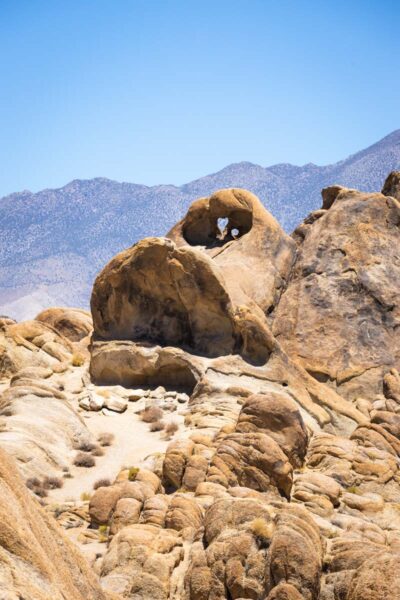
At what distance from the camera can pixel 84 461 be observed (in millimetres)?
20234

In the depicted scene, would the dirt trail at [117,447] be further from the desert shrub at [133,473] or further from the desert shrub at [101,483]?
the desert shrub at [133,473]

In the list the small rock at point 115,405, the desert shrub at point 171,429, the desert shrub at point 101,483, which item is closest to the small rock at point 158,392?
the small rock at point 115,405

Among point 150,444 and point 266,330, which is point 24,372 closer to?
point 150,444

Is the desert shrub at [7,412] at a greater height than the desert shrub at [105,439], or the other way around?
the desert shrub at [7,412]

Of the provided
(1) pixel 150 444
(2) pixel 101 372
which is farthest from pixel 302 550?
(2) pixel 101 372

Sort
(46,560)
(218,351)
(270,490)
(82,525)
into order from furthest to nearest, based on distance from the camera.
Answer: (218,351) → (270,490) → (82,525) → (46,560)

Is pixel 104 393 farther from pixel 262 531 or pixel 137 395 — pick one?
pixel 262 531

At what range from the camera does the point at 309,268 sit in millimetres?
33500

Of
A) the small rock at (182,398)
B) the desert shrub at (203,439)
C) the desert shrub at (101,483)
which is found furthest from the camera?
the small rock at (182,398)

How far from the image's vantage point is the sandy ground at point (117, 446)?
62.2 feet

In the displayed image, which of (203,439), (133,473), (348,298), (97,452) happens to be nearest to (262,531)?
(133,473)

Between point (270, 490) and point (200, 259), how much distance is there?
403 inches

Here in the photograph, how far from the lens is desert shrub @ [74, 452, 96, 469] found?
20188 millimetres

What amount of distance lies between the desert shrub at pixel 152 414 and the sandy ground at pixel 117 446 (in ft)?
0.49
